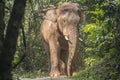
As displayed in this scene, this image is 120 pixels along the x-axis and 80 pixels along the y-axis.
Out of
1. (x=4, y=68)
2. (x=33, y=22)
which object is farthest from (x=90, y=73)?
(x=33, y=22)

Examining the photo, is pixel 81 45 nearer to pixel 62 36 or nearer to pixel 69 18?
pixel 62 36

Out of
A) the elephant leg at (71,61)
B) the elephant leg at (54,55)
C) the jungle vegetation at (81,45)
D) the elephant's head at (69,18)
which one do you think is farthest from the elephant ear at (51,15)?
the jungle vegetation at (81,45)

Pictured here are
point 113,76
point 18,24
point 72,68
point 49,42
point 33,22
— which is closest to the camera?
point 18,24

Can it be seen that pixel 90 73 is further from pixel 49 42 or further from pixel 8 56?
pixel 8 56

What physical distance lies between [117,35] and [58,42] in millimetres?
5343

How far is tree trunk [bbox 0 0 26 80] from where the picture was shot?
13.2 feet

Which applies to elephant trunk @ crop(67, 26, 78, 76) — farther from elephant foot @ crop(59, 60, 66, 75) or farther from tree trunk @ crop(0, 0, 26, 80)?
tree trunk @ crop(0, 0, 26, 80)

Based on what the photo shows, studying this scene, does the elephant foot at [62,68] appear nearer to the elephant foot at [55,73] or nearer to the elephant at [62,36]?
the elephant at [62,36]

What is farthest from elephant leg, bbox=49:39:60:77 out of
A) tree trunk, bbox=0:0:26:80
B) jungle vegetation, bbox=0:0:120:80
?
tree trunk, bbox=0:0:26:80

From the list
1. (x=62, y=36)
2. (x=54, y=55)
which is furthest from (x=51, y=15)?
(x=54, y=55)

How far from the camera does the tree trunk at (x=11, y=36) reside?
4027 millimetres

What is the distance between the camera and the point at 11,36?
4016 mm

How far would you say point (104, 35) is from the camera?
1011 cm

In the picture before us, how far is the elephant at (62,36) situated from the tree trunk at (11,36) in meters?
9.10
